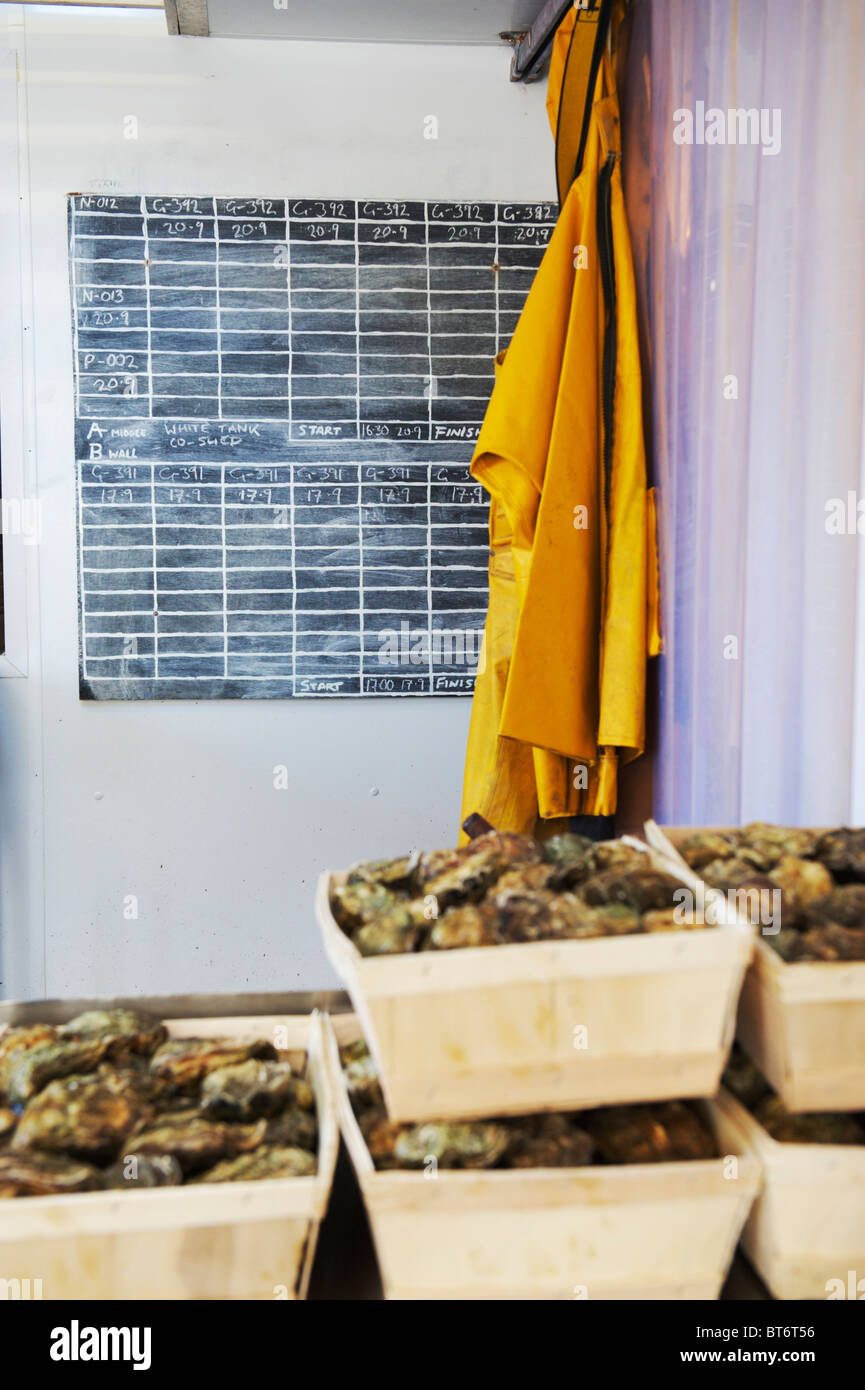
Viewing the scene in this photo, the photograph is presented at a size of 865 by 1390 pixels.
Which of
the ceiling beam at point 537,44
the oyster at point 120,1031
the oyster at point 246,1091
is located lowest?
the oyster at point 246,1091

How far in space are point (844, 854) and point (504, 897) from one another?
36 cm

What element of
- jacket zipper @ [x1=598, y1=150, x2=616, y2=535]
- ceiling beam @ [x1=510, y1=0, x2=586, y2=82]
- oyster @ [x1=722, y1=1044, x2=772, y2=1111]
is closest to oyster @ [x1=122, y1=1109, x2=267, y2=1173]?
oyster @ [x1=722, y1=1044, x2=772, y2=1111]

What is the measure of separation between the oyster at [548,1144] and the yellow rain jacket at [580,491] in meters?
1.13

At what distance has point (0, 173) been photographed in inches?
118

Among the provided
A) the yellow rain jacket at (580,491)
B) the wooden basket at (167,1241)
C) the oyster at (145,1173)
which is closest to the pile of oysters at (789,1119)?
the wooden basket at (167,1241)

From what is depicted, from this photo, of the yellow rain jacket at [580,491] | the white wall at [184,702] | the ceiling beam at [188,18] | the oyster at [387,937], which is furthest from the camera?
the white wall at [184,702]

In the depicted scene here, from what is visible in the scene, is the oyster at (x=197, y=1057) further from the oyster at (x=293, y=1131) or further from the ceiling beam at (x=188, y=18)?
the ceiling beam at (x=188, y=18)

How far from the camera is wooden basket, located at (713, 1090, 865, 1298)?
91 centimetres

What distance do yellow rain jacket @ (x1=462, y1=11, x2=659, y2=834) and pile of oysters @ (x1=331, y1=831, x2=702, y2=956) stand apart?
920 millimetres

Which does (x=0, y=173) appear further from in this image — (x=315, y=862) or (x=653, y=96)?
(x=315, y=862)

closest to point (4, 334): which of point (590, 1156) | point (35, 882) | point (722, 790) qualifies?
point (35, 882)

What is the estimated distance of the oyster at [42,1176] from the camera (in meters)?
0.87

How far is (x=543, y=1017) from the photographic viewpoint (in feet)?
2.97

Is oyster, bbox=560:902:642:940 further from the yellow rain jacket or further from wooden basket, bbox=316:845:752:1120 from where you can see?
the yellow rain jacket
